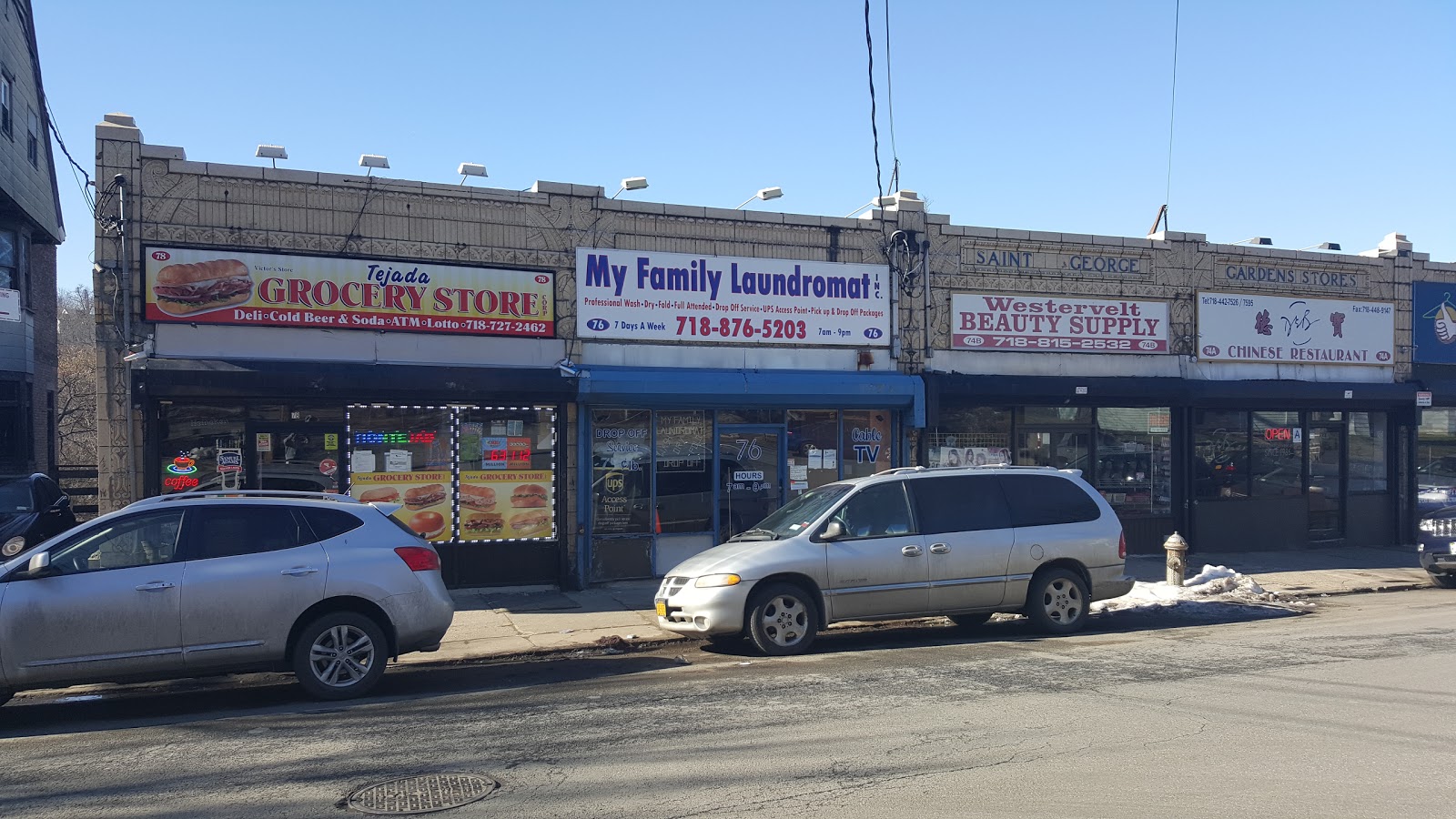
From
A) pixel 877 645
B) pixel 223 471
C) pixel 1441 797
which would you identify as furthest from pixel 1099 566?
pixel 223 471

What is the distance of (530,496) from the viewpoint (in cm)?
1467

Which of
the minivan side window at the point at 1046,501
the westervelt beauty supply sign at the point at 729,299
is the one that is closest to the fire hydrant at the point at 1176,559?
the minivan side window at the point at 1046,501

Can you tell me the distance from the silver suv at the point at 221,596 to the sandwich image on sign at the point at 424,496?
201 inches

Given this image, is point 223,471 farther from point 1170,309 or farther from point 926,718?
point 1170,309

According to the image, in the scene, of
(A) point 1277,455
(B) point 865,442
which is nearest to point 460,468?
(B) point 865,442

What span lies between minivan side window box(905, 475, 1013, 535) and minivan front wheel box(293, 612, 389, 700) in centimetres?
545

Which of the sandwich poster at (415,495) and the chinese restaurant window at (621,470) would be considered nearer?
the sandwich poster at (415,495)

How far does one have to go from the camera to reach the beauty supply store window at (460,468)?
46.0 feet

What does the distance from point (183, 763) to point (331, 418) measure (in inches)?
305

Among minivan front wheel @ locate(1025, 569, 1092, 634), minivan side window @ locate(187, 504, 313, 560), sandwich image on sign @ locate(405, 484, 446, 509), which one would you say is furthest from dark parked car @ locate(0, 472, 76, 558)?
minivan front wheel @ locate(1025, 569, 1092, 634)

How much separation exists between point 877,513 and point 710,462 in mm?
4930

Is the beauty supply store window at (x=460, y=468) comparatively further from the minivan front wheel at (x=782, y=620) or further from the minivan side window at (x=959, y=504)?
the minivan side window at (x=959, y=504)

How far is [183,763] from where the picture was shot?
21.5 feet

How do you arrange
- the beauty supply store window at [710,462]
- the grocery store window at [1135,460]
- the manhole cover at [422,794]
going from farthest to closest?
1. the grocery store window at [1135,460]
2. the beauty supply store window at [710,462]
3. the manhole cover at [422,794]
